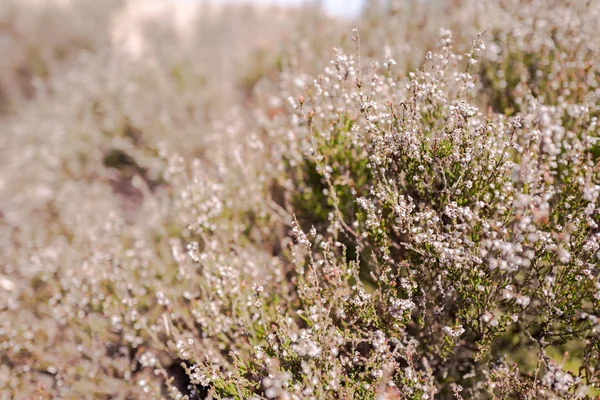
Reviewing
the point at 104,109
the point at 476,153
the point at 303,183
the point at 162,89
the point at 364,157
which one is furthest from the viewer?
the point at 162,89

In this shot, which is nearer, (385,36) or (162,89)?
(385,36)

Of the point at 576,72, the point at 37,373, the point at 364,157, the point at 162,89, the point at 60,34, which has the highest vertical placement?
the point at 60,34

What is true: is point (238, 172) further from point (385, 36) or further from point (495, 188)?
point (385, 36)

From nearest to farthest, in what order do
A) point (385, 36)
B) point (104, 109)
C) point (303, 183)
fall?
point (303, 183), point (385, 36), point (104, 109)

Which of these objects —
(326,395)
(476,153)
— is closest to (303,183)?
(476,153)

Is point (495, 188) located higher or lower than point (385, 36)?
lower

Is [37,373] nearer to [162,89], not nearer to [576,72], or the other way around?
[162,89]
